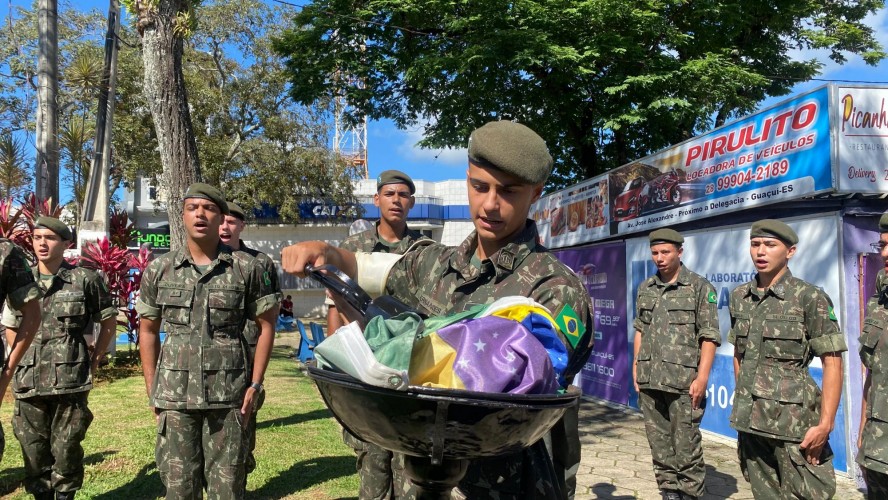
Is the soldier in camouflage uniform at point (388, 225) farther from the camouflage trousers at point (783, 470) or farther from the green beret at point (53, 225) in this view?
the camouflage trousers at point (783, 470)

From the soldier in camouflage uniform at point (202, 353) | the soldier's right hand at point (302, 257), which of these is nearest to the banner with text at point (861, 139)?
the soldier in camouflage uniform at point (202, 353)

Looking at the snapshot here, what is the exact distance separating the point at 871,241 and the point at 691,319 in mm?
1848

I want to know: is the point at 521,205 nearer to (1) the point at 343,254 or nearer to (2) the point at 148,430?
(1) the point at 343,254

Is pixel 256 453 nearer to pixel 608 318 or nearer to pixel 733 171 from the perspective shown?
pixel 608 318

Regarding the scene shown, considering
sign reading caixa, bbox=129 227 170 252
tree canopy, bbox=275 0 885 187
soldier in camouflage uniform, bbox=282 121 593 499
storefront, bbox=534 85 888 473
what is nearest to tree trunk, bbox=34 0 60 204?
tree canopy, bbox=275 0 885 187

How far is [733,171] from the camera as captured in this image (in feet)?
23.6

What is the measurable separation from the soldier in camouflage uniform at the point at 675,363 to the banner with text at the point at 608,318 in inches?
139

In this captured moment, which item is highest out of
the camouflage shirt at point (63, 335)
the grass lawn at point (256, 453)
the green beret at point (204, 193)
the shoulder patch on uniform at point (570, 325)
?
the green beret at point (204, 193)

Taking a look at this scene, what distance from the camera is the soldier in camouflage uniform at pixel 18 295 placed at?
167 inches

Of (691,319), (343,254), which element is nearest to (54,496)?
(343,254)

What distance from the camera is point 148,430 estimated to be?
24.7ft

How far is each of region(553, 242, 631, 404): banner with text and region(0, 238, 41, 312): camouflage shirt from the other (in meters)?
7.07

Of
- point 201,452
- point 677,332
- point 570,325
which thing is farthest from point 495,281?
point 677,332

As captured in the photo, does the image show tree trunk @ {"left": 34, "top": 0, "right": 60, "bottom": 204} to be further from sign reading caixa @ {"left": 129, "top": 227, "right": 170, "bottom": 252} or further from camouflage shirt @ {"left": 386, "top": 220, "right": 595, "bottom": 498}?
sign reading caixa @ {"left": 129, "top": 227, "right": 170, "bottom": 252}
